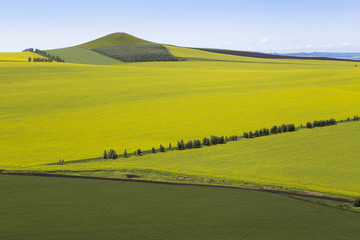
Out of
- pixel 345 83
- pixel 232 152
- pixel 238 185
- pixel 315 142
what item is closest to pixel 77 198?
pixel 238 185

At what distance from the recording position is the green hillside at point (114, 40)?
155450 mm

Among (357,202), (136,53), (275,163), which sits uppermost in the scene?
(136,53)

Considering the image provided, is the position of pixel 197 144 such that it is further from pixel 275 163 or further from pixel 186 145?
pixel 275 163

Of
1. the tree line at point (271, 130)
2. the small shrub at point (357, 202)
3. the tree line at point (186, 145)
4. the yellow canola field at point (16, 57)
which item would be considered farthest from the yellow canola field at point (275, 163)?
the yellow canola field at point (16, 57)

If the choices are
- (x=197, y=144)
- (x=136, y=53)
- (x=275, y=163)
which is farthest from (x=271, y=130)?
(x=136, y=53)

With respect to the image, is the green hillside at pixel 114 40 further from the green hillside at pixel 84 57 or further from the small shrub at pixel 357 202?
the small shrub at pixel 357 202

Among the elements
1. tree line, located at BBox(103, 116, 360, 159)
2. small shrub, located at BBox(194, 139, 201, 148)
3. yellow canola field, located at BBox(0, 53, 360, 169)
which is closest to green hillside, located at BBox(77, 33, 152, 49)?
yellow canola field, located at BBox(0, 53, 360, 169)

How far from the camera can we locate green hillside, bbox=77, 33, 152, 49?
155450mm

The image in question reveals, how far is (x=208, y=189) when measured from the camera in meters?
25.0

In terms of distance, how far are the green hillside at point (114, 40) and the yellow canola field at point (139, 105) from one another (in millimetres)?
73302

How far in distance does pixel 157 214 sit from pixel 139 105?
3632cm

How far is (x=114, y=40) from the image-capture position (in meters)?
163

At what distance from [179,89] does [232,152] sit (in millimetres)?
32832

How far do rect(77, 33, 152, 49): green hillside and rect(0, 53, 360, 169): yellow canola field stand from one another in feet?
240
